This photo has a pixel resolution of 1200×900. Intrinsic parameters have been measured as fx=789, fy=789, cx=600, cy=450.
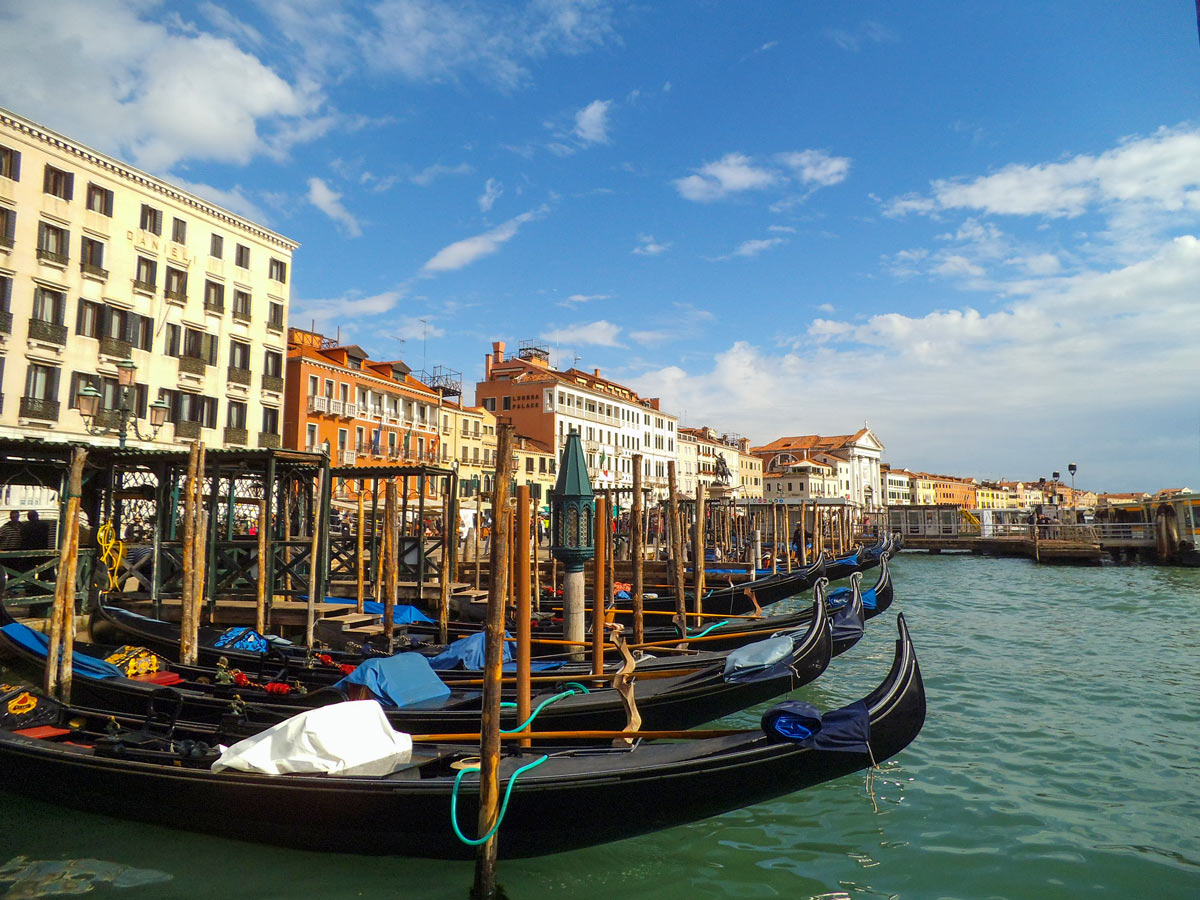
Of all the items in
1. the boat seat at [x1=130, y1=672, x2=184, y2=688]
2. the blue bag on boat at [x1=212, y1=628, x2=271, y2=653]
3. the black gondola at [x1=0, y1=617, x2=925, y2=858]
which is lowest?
the black gondola at [x1=0, y1=617, x2=925, y2=858]

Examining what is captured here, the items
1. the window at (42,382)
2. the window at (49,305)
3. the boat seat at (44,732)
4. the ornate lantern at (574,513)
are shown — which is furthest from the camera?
the window at (49,305)

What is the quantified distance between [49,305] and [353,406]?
10.3 metres

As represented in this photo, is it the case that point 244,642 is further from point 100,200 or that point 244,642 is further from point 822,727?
point 100,200

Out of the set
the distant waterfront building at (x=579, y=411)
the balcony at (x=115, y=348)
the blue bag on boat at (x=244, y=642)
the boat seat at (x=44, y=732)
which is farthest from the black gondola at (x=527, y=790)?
the distant waterfront building at (x=579, y=411)

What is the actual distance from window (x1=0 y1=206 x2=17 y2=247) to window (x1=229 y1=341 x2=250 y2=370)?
21.5 ft

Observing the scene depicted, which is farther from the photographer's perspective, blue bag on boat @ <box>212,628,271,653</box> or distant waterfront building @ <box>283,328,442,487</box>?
distant waterfront building @ <box>283,328,442,487</box>

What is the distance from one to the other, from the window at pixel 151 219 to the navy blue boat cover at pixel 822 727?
77.7 feet

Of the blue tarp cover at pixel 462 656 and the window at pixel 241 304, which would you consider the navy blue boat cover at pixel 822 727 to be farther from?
the window at pixel 241 304

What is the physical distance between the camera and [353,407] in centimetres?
2873

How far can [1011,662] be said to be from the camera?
11438mm

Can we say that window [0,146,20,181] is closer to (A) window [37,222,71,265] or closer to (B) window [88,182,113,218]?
(A) window [37,222,71,265]

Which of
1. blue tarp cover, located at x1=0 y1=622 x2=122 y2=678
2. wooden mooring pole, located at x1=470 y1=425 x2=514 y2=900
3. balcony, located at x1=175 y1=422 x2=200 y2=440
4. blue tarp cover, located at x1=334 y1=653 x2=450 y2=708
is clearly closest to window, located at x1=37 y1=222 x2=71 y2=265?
balcony, located at x1=175 y1=422 x2=200 y2=440

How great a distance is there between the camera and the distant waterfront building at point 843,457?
234ft

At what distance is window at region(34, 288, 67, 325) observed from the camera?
64.5ft
